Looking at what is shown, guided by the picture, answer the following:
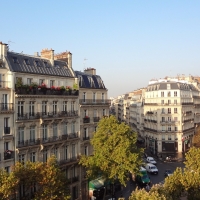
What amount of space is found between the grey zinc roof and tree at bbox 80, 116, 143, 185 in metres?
7.60

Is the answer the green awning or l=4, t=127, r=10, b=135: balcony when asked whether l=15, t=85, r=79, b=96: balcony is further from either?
the green awning

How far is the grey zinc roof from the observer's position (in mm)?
28453

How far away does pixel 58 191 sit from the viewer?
22.6 metres

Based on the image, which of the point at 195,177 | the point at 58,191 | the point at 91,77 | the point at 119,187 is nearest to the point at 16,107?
the point at 58,191

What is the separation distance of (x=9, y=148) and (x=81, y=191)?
11868mm

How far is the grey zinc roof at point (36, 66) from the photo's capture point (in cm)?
2845

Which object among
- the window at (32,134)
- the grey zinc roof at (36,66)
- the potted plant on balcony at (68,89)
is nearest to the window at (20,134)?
the window at (32,134)

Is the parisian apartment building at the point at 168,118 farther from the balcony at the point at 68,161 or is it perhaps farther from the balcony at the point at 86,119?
the balcony at the point at 68,161

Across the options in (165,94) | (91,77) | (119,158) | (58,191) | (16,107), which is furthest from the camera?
(165,94)

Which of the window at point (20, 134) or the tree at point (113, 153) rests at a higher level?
the window at point (20, 134)

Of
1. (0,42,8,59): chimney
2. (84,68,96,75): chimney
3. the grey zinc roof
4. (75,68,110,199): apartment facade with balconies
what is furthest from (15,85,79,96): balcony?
(84,68,96,75): chimney

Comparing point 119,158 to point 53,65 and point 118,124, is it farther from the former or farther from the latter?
point 53,65

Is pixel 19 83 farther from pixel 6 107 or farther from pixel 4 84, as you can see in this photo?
pixel 6 107

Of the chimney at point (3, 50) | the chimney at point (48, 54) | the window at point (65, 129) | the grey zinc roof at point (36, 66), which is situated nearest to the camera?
the chimney at point (3, 50)
